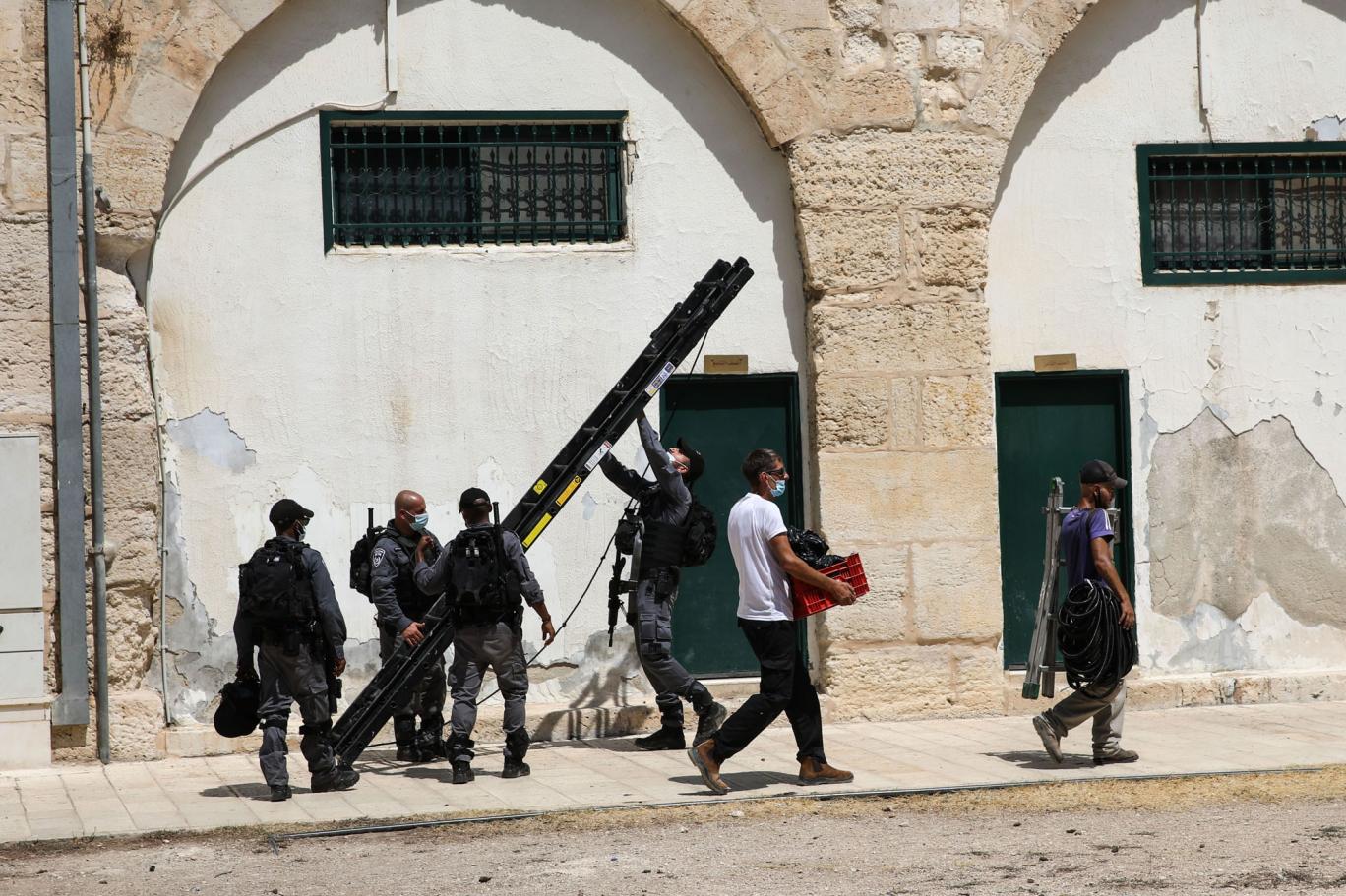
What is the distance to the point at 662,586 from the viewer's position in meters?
9.77

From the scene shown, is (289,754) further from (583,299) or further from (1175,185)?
(1175,185)

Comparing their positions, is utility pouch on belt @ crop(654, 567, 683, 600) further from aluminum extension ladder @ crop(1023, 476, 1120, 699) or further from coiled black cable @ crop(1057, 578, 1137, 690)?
coiled black cable @ crop(1057, 578, 1137, 690)

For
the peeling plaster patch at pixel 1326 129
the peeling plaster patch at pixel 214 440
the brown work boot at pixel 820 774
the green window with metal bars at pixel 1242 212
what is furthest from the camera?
the peeling plaster patch at pixel 1326 129

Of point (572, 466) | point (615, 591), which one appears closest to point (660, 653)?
point (615, 591)

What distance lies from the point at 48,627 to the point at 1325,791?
A: 6.82m

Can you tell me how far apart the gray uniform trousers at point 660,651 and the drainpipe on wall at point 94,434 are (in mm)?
2989

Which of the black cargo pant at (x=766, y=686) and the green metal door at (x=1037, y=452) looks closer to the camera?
the black cargo pant at (x=766, y=686)

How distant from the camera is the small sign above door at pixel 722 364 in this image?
10.8m

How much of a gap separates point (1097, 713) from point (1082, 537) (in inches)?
36.8

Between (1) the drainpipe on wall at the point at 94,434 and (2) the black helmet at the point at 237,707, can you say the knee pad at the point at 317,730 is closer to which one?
(2) the black helmet at the point at 237,707

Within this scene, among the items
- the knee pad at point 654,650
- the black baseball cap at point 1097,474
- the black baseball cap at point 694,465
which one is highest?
the black baseball cap at point 694,465

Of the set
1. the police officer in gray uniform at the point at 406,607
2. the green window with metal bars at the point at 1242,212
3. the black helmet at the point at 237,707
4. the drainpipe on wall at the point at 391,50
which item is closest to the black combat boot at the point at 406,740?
the police officer in gray uniform at the point at 406,607

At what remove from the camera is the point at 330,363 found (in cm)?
1034

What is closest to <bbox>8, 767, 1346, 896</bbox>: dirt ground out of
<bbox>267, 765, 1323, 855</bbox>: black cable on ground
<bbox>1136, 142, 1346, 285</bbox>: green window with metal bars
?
<bbox>267, 765, 1323, 855</bbox>: black cable on ground
